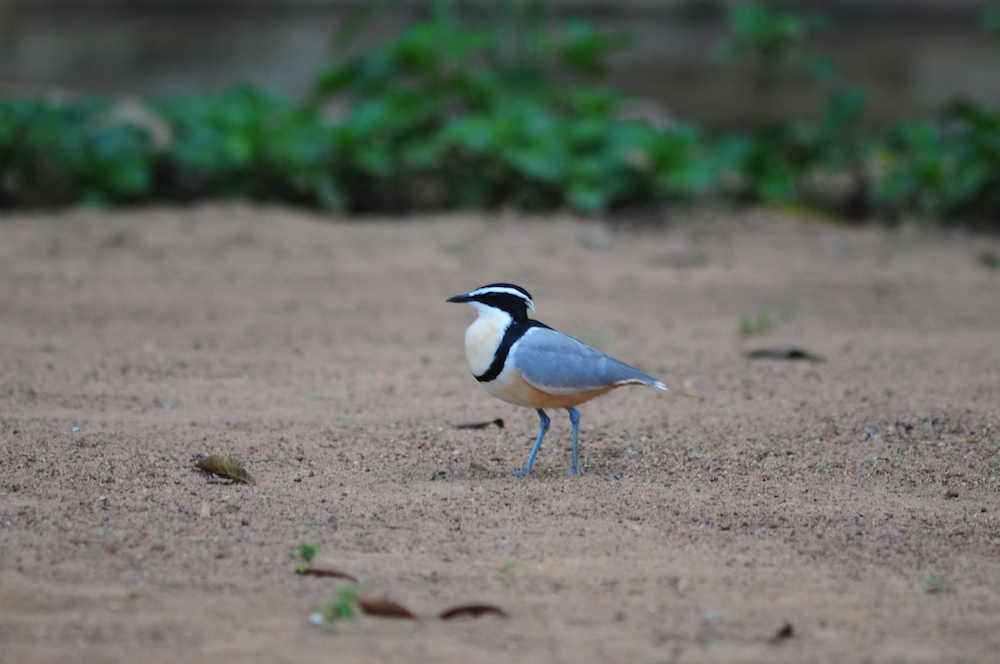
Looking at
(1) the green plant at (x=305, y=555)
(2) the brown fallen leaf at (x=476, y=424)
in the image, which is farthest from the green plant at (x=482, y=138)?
(1) the green plant at (x=305, y=555)

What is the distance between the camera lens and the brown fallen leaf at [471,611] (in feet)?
7.48

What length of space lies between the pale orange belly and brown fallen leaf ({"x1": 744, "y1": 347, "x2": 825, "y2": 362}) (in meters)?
1.63

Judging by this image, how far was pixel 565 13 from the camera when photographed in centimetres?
1441

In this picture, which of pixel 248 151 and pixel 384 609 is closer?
pixel 384 609

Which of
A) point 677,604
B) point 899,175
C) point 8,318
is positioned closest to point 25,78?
point 8,318

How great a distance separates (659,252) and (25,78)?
929 cm

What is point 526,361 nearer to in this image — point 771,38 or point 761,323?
point 761,323

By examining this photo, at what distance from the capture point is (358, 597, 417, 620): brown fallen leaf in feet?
7.45

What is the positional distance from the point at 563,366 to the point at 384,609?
1.02 m

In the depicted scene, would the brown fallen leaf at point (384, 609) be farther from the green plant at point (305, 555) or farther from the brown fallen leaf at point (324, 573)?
the green plant at point (305, 555)

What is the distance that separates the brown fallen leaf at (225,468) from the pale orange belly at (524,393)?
767 millimetres

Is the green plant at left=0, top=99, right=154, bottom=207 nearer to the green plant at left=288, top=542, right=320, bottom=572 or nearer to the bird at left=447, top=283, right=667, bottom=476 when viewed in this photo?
the bird at left=447, top=283, right=667, bottom=476

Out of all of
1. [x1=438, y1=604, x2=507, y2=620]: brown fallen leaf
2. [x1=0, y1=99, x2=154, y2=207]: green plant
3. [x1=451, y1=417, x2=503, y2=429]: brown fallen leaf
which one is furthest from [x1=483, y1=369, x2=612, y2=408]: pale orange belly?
[x1=0, y1=99, x2=154, y2=207]: green plant

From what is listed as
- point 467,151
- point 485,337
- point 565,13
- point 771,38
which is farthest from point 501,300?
point 565,13
